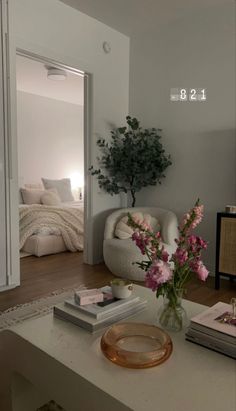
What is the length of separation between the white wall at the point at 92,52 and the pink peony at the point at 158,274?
2.47 m

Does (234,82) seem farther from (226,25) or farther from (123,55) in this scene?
(123,55)

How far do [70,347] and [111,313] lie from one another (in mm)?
251

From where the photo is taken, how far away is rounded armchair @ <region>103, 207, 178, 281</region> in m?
3.18

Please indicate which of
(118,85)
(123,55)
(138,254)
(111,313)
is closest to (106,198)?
(138,254)

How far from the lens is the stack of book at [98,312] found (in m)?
1.36

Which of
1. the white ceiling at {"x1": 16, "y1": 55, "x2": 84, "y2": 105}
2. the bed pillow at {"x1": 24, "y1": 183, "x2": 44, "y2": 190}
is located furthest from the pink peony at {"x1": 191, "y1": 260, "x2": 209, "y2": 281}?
the bed pillow at {"x1": 24, "y1": 183, "x2": 44, "y2": 190}

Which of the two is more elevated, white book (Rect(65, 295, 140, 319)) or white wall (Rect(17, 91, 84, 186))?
white wall (Rect(17, 91, 84, 186))

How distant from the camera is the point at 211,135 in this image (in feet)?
11.3

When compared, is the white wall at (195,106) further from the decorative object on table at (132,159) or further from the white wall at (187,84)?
the decorative object on table at (132,159)

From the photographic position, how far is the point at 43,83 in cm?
559

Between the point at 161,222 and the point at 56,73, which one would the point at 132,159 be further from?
the point at 56,73

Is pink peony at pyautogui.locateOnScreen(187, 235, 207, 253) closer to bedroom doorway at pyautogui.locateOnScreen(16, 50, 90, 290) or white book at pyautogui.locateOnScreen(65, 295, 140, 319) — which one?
white book at pyautogui.locateOnScreen(65, 295, 140, 319)

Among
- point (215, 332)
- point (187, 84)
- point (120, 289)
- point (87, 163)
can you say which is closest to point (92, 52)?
point (187, 84)

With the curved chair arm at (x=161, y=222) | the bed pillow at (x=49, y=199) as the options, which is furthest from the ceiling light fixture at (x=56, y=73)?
the curved chair arm at (x=161, y=222)
